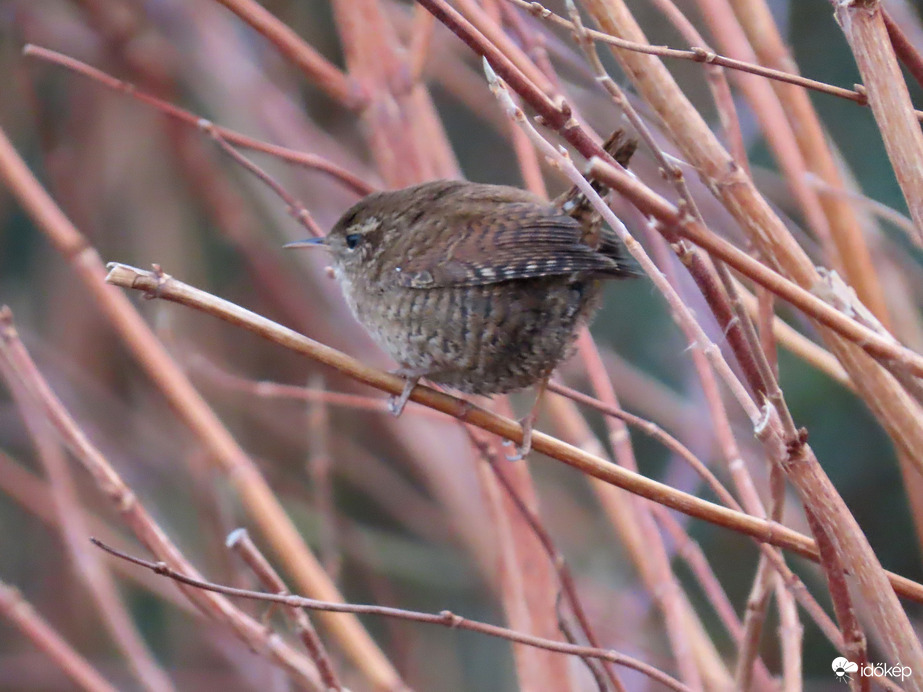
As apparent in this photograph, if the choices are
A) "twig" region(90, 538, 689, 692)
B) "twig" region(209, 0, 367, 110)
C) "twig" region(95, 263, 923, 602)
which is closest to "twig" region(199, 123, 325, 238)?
"twig" region(209, 0, 367, 110)

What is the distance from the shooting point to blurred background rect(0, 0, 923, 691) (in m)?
3.64

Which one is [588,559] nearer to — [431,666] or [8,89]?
[431,666]

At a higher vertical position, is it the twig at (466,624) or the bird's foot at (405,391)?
the bird's foot at (405,391)

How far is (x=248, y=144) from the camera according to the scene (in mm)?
1944

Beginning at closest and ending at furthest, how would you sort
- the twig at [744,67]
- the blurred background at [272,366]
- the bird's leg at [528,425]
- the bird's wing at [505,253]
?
the twig at [744,67] < the bird's leg at [528,425] < the bird's wing at [505,253] < the blurred background at [272,366]

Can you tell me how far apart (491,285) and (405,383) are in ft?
1.19

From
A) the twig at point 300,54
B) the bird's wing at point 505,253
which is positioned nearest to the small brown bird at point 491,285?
the bird's wing at point 505,253

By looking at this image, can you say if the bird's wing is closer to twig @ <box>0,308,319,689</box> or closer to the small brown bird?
the small brown bird

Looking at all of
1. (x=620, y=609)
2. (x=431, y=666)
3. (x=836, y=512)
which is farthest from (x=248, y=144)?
(x=431, y=666)

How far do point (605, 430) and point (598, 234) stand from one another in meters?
3.05

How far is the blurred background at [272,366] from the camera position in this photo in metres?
3.64

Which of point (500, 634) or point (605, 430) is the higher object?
point (500, 634)

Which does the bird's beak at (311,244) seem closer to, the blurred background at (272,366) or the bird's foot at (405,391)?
the bird's foot at (405,391)

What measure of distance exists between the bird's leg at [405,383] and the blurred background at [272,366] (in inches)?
57.8
